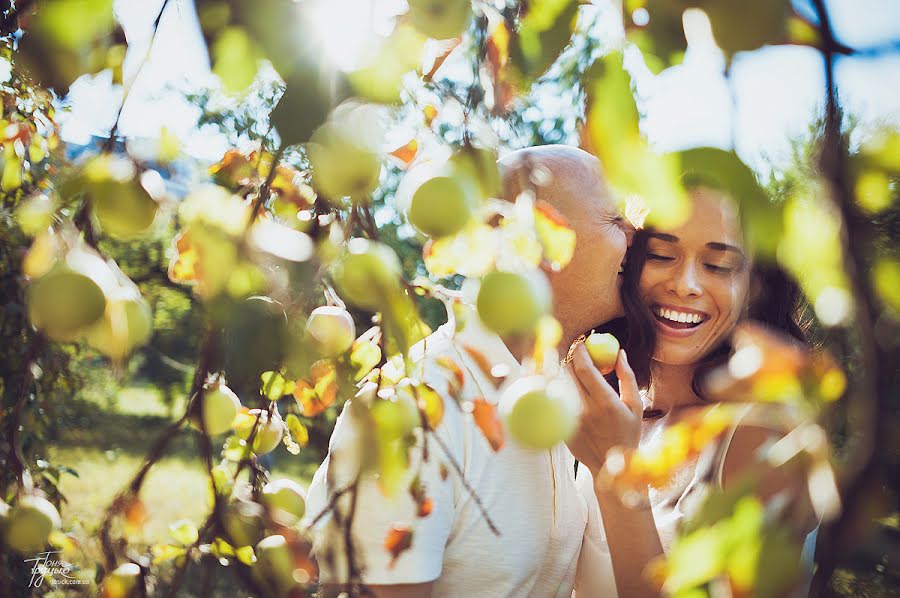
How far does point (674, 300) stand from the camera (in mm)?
1831

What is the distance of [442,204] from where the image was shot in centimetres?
43

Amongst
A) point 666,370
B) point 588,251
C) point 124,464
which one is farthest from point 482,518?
point 124,464

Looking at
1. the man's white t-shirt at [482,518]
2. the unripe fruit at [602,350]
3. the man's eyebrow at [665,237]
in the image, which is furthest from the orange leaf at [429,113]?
the man's eyebrow at [665,237]

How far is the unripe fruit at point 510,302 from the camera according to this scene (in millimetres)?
444

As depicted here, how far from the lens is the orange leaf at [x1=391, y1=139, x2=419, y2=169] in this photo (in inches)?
23.2

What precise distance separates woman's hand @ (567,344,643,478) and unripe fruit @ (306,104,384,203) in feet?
3.23

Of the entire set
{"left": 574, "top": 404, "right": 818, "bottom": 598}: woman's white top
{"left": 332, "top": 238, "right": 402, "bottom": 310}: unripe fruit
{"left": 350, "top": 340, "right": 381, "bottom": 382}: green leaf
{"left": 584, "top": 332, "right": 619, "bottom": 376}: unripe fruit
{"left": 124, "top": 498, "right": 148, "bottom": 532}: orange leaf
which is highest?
{"left": 332, "top": 238, "right": 402, "bottom": 310}: unripe fruit

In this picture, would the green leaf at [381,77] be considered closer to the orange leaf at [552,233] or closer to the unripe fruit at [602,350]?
the orange leaf at [552,233]

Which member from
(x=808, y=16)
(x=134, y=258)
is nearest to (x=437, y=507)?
(x=808, y=16)

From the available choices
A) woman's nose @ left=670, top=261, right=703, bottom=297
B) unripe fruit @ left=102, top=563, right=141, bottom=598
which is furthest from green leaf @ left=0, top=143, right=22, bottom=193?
woman's nose @ left=670, top=261, right=703, bottom=297

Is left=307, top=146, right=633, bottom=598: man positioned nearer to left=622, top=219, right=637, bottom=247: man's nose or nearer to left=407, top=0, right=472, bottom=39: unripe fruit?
left=622, top=219, right=637, bottom=247: man's nose

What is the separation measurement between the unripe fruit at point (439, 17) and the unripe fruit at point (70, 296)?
247mm

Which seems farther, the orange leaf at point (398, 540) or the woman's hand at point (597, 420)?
the woman's hand at point (597, 420)

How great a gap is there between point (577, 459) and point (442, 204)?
1131mm
